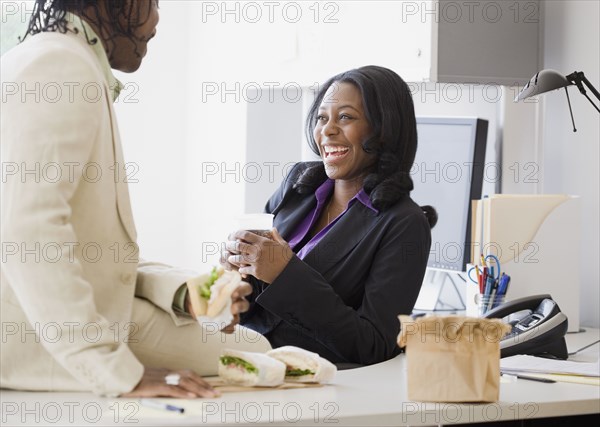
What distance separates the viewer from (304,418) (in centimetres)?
134

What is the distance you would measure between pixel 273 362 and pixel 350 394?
0.14 m

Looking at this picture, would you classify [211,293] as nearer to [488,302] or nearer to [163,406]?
[163,406]

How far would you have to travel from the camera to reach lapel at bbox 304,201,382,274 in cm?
209

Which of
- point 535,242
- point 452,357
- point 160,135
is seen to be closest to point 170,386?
point 452,357

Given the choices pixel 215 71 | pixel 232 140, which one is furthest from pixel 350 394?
pixel 215 71

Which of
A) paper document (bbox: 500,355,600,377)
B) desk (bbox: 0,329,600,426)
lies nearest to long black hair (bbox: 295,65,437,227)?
paper document (bbox: 500,355,600,377)

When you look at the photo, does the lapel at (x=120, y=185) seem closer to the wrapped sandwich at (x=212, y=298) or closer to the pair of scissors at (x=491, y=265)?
the wrapped sandwich at (x=212, y=298)

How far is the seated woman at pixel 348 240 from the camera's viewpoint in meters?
1.93

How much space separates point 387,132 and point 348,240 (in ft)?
0.89

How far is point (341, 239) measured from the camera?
2.11 meters

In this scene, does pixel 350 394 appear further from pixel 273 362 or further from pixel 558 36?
pixel 558 36

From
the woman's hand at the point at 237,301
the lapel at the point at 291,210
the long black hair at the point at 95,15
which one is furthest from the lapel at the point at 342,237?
the long black hair at the point at 95,15

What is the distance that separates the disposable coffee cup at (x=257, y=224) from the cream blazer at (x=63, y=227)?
58 cm

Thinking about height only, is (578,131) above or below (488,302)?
above
